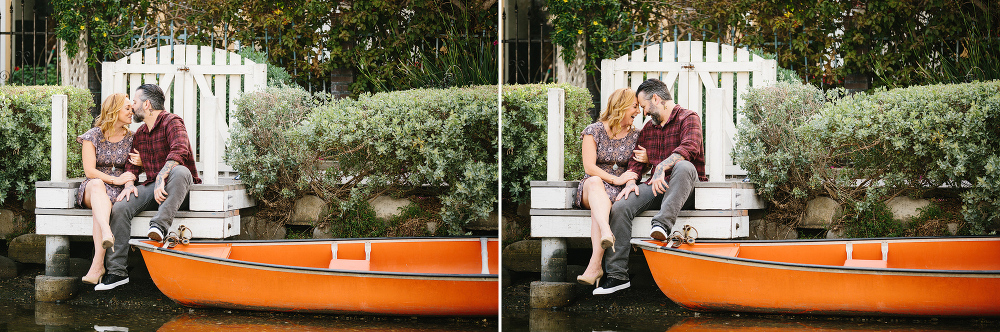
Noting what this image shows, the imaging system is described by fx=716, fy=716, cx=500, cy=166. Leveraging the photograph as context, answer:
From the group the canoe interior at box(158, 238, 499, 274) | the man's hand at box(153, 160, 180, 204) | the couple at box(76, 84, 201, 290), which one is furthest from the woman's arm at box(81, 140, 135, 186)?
the canoe interior at box(158, 238, 499, 274)

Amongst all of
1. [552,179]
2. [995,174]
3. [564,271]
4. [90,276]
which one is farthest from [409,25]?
[995,174]

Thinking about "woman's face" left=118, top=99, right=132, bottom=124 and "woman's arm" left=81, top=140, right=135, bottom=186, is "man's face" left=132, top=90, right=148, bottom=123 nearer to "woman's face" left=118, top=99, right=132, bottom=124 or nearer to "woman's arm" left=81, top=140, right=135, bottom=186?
"woman's face" left=118, top=99, right=132, bottom=124

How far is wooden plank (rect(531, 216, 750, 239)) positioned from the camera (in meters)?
2.69

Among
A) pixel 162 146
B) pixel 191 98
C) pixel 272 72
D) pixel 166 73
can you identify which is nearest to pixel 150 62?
pixel 166 73

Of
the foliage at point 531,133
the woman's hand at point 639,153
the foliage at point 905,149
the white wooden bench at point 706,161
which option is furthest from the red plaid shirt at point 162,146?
the foliage at point 905,149

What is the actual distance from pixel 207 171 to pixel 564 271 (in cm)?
172

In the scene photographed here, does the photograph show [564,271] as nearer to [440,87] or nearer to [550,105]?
[550,105]

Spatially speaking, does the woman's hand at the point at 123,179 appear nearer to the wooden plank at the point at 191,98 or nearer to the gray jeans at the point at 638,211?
the wooden plank at the point at 191,98

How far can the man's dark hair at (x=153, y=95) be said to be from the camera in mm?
3100

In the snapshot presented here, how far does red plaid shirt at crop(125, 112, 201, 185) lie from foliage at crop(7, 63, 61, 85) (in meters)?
0.36

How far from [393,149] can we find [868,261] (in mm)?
1627

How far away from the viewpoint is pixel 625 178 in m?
2.75

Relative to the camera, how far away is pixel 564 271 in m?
2.61

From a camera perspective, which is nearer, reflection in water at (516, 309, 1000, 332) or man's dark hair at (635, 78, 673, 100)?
reflection in water at (516, 309, 1000, 332)
